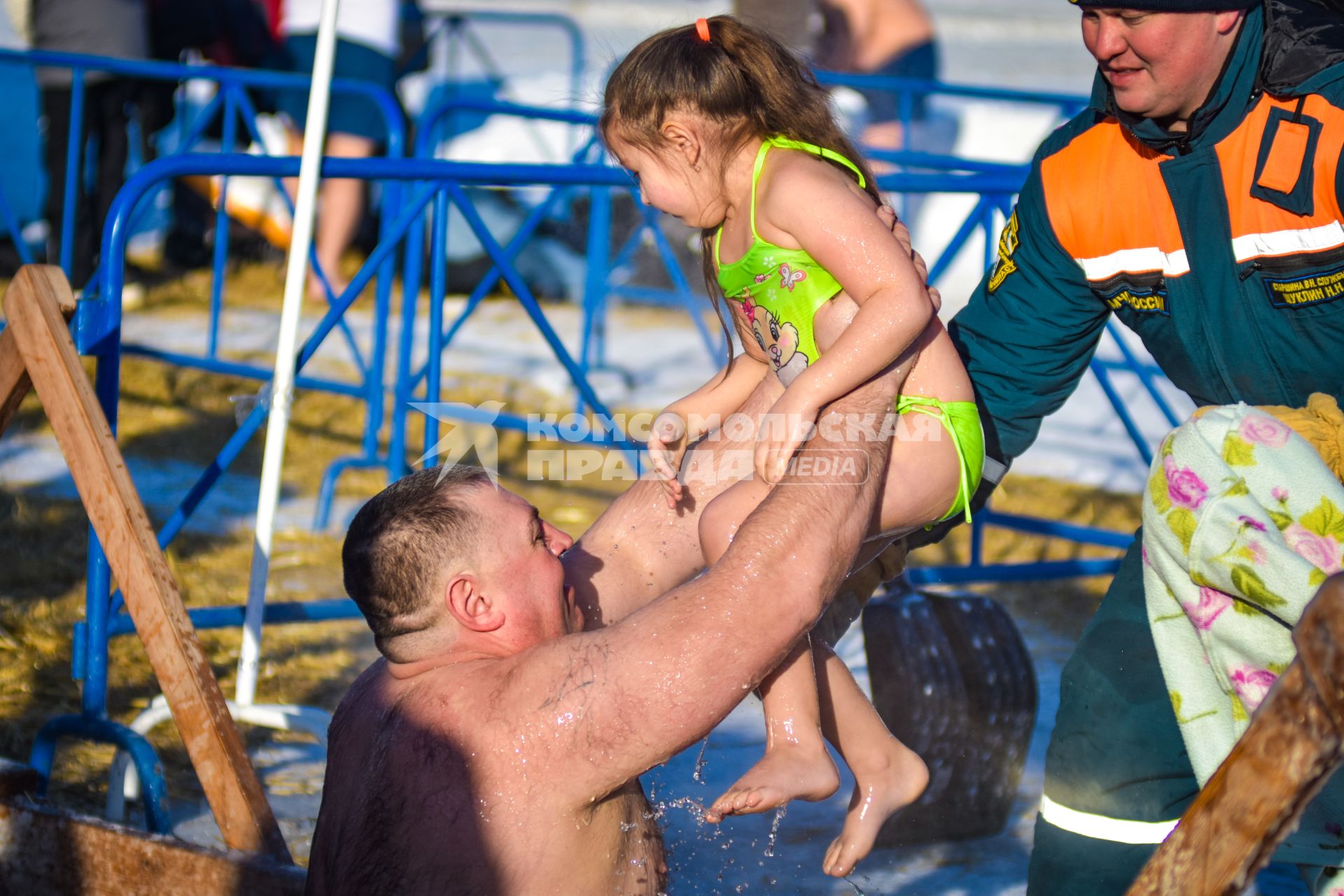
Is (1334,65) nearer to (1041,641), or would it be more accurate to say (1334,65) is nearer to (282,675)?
(1041,641)

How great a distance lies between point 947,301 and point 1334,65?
7121 millimetres

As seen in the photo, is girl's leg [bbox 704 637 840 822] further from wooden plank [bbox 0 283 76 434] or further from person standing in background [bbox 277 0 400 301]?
person standing in background [bbox 277 0 400 301]

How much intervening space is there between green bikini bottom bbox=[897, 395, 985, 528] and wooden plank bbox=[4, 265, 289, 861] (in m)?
1.32

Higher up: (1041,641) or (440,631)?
(440,631)

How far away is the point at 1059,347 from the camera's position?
8.09ft

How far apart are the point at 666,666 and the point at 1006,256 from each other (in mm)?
1197

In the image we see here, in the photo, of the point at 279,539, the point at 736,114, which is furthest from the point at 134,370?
the point at 736,114

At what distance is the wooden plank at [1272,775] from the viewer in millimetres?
1139

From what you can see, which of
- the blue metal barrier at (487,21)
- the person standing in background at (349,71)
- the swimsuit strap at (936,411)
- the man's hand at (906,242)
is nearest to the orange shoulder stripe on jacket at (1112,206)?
the man's hand at (906,242)

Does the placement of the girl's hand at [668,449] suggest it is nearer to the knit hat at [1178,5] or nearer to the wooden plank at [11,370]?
the knit hat at [1178,5]

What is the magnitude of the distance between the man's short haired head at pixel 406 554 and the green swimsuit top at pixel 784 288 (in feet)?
2.25

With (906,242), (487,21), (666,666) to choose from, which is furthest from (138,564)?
(487,21)

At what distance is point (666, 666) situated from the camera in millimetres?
1746

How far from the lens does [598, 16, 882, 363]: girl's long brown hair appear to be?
227cm
